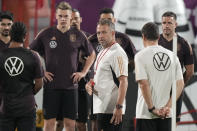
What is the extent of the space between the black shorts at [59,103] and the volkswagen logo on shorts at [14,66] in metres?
1.56

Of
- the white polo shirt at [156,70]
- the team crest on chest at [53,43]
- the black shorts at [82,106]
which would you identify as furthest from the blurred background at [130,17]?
the white polo shirt at [156,70]

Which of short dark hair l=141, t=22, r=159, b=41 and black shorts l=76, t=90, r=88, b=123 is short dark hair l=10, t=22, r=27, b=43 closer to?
short dark hair l=141, t=22, r=159, b=41

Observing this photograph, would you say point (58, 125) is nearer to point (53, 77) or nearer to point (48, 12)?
point (53, 77)

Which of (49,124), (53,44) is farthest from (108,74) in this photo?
(49,124)

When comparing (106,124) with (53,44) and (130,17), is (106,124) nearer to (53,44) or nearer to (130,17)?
(53,44)

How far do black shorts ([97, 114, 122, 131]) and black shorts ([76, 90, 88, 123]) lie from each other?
6.39 feet

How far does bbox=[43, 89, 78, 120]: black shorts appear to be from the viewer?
7.23 metres

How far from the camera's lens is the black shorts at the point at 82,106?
8180mm

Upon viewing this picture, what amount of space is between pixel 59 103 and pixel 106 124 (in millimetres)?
1252

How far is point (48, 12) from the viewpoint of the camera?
9305 mm

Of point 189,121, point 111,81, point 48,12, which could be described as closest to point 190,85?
point 189,121

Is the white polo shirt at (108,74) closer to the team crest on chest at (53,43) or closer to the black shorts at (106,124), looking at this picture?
the black shorts at (106,124)

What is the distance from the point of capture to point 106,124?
6.20 m

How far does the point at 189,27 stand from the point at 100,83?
3776 mm
